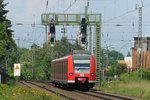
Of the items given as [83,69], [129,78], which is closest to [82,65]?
[83,69]

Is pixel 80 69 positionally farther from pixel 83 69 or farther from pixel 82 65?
pixel 82 65

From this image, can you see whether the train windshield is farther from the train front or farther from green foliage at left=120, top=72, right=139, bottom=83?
green foliage at left=120, top=72, right=139, bottom=83

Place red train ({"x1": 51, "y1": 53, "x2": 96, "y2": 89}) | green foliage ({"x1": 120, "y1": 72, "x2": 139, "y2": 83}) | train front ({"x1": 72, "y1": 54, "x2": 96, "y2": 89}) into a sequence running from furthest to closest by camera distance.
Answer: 1. green foliage ({"x1": 120, "y1": 72, "x2": 139, "y2": 83})
2. train front ({"x1": 72, "y1": 54, "x2": 96, "y2": 89})
3. red train ({"x1": 51, "y1": 53, "x2": 96, "y2": 89})

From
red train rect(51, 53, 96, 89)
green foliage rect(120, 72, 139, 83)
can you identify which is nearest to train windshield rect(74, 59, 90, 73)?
red train rect(51, 53, 96, 89)

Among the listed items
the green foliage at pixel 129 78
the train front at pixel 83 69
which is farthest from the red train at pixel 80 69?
the green foliage at pixel 129 78

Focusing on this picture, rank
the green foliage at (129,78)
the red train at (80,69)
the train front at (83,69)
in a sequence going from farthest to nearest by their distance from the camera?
the green foliage at (129,78) → the train front at (83,69) → the red train at (80,69)

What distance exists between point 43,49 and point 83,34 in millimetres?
87698

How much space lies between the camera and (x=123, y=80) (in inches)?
2462

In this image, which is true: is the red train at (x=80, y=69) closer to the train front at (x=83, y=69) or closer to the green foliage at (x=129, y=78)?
the train front at (x=83, y=69)

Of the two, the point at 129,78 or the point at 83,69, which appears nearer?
the point at 83,69

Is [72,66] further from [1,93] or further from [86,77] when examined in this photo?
[1,93]

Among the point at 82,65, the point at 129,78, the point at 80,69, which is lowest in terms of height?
the point at 129,78

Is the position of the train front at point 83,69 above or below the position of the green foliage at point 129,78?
above

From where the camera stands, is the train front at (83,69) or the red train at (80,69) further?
the train front at (83,69)
